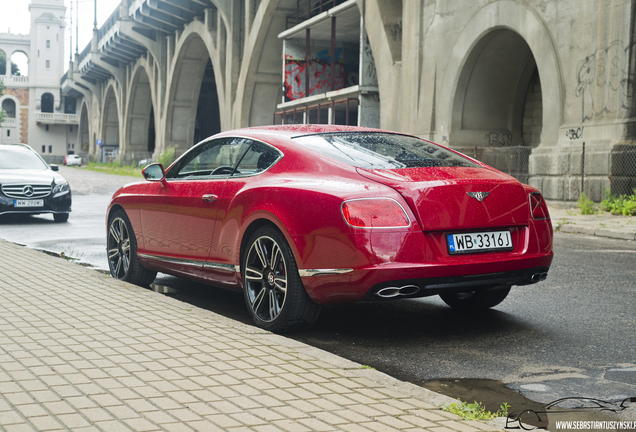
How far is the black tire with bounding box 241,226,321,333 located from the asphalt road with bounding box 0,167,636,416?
181 millimetres

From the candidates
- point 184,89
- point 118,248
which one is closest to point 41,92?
point 184,89

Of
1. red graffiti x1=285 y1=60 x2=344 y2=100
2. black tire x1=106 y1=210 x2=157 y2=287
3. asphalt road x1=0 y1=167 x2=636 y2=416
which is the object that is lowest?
asphalt road x1=0 y1=167 x2=636 y2=416

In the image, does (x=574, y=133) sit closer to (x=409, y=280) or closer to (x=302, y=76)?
(x=409, y=280)

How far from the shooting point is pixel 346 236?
4.44m

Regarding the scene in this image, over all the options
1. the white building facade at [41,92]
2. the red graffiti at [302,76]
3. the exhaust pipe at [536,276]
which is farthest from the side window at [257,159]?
the white building facade at [41,92]

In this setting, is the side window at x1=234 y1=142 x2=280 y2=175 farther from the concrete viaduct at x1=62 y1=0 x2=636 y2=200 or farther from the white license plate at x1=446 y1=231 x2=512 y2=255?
the concrete viaduct at x1=62 y1=0 x2=636 y2=200

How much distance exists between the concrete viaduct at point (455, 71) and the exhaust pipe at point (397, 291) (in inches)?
473

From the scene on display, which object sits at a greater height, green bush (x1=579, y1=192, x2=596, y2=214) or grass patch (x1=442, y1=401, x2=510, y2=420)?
green bush (x1=579, y1=192, x2=596, y2=214)

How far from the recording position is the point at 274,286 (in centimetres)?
500

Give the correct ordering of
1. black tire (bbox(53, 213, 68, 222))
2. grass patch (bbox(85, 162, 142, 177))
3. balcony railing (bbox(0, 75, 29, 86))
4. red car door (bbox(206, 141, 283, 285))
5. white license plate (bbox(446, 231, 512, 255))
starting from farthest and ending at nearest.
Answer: balcony railing (bbox(0, 75, 29, 86)) → grass patch (bbox(85, 162, 142, 177)) → black tire (bbox(53, 213, 68, 222)) → red car door (bbox(206, 141, 283, 285)) → white license plate (bbox(446, 231, 512, 255))

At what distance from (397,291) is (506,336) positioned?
101 centimetres

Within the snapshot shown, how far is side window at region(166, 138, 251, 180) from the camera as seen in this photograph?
576cm

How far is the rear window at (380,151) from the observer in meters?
4.94

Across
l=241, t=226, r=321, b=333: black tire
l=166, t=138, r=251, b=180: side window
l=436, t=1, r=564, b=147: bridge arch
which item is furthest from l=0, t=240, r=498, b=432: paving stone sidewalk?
l=436, t=1, r=564, b=147: bridge arch
